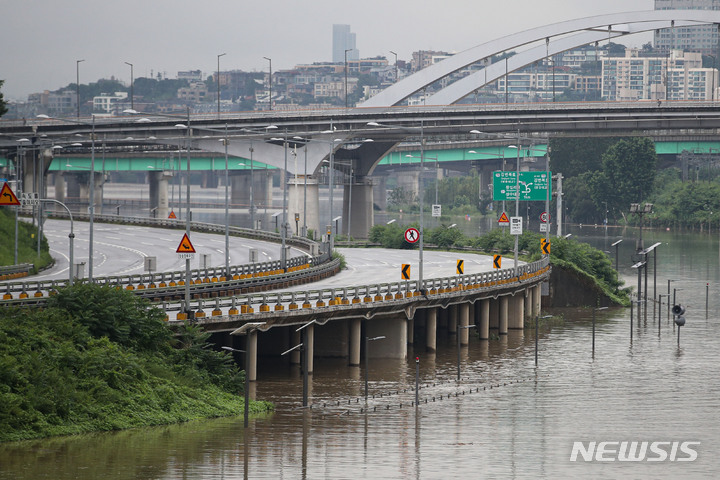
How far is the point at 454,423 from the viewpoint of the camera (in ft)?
149

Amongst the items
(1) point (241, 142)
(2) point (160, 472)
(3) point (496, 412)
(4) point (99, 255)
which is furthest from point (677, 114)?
(2) point (160, 472)

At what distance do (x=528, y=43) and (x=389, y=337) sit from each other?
9099 cm

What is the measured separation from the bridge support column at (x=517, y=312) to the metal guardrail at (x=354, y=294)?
1.53m

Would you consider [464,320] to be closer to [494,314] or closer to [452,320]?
[452,320]

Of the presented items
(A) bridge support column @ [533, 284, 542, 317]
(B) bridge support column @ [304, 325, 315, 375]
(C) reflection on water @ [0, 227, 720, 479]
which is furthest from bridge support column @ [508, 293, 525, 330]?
(B) bridge support column @ [304, 325, 315, 375]

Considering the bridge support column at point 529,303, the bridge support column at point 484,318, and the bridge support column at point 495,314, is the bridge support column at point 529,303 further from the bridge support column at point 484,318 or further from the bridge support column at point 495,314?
the bridge support column at point 484,318

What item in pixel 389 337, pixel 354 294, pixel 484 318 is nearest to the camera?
pixel 354 294

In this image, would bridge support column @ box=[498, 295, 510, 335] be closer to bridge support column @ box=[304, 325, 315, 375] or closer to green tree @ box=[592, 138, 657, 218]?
bridge support column @ box=[304, 325, 315, 375]

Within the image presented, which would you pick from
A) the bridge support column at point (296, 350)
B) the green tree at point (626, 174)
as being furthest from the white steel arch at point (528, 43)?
the bridge support column at point (296, 350)

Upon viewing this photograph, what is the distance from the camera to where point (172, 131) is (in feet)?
434

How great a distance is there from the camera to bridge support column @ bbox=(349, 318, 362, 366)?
57.8 meters

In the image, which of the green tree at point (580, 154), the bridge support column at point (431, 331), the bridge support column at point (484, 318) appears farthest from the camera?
the green tree at point (580, 154)

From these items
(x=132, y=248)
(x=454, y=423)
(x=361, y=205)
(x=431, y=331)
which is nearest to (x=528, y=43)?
(x=361, y=205)

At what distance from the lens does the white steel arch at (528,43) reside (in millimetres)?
140125
